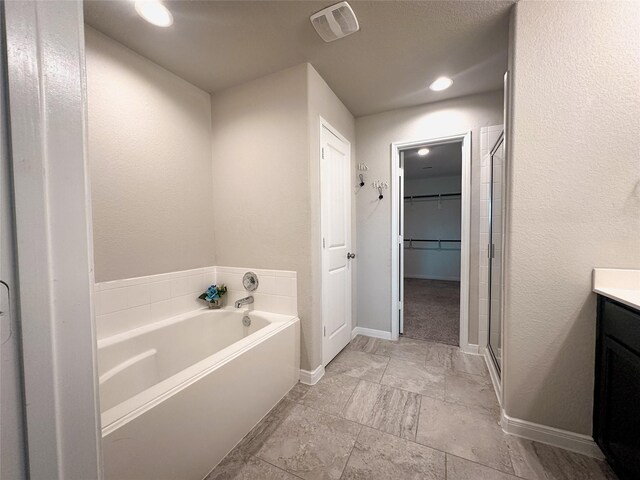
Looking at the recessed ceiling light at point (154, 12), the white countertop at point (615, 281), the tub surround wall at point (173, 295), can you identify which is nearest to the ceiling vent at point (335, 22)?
the recessed ceiling light at point (154, 12)

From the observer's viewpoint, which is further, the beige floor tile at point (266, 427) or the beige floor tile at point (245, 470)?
the beige floor tile at point (266, 427)

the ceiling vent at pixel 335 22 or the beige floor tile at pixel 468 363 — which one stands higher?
the ceiling vent at pixel 335 22

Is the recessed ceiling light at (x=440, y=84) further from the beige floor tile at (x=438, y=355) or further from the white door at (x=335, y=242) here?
the beige floor tile at (x=438, y=355)

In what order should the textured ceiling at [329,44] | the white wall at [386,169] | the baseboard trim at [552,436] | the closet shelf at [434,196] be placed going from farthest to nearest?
1. the closet shelf at [434,196]
2. the white wall at [386,169]
3. the textured ceiling at [329,44]
4. the baseboard trim at [552,436]

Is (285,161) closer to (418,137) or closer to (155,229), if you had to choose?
(155,229)

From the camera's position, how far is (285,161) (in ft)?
6.28

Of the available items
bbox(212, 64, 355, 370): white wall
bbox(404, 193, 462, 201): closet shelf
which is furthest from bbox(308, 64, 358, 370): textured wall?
bbox(404, 193, 462, 201): closet shelf

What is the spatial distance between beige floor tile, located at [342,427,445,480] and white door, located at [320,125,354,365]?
0.75 meters

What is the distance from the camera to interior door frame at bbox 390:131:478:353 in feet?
7.52

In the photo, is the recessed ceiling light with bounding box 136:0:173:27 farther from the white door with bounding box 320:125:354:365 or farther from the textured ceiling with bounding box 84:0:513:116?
the white door with bounding box 320:125:354:365

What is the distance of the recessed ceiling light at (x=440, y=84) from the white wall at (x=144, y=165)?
1932mm

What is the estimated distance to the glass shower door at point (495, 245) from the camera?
6.19ft

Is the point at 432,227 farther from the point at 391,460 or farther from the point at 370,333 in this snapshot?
the point at 391,460

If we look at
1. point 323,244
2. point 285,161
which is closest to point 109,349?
point 323,244
